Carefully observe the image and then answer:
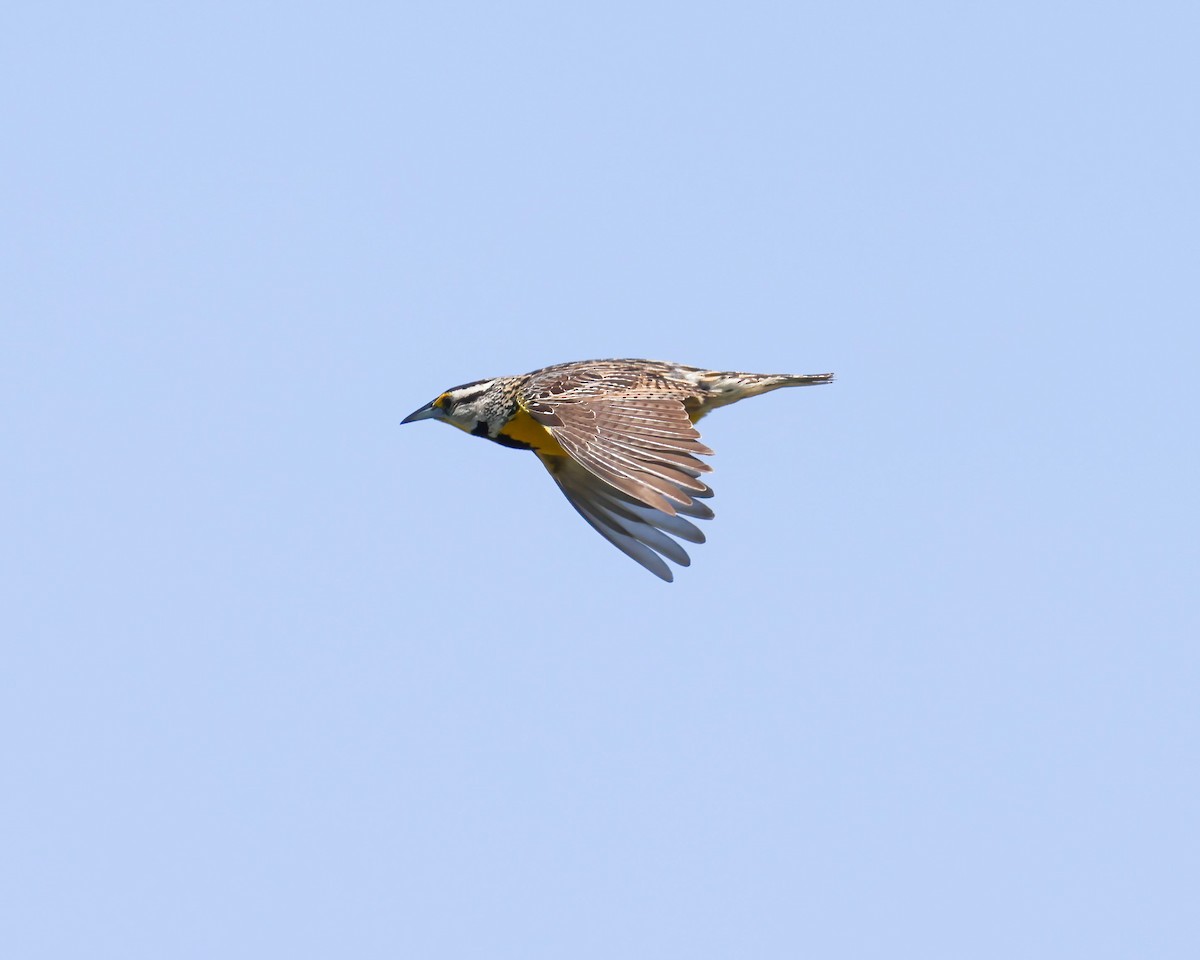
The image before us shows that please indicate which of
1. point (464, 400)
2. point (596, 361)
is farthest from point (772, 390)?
point (464, 400)

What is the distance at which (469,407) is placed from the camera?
1224cm

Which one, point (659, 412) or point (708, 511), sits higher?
point (659, 412)

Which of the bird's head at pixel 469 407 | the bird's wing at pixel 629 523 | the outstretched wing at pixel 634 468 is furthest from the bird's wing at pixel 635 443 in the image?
the bird's head at pixel 469 407

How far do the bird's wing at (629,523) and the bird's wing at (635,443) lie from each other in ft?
1.38

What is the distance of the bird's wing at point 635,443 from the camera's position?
32.2 ft

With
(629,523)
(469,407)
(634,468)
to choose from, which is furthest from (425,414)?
(634,468)

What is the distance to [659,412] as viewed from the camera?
1084 cm

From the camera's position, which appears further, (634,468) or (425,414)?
Result: (425,414)

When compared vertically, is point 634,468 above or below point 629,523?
below

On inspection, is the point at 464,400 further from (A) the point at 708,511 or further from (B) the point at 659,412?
(A) the point at 708,511

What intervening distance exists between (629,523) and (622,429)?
1290 millimetres

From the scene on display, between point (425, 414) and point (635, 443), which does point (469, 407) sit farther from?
point (635, 443)

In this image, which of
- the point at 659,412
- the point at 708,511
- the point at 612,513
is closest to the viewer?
the point at 708,511

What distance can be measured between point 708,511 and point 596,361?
2502mm
